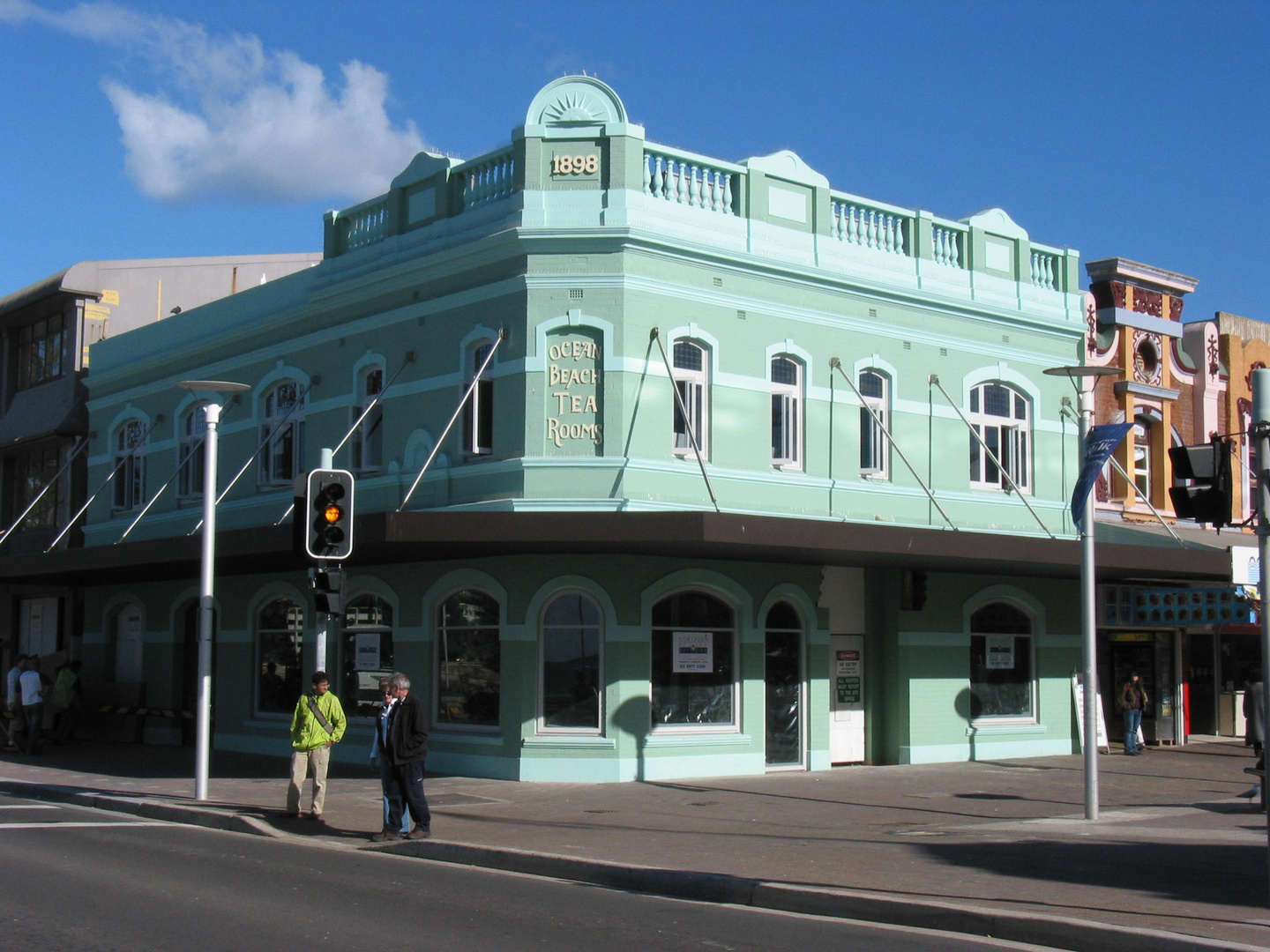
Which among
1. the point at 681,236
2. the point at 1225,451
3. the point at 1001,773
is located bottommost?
the point at 1001,773

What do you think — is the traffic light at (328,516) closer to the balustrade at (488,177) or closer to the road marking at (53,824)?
the road marking at (53,824)

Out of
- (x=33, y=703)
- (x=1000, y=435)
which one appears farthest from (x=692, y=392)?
(x=33, y=703)

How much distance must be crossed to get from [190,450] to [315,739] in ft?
43.7

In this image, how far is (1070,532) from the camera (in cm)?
2411

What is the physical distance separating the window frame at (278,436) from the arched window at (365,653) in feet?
9.49

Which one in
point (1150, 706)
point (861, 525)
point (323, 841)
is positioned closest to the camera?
point (323, 841)

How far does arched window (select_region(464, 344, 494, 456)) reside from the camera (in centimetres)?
2025

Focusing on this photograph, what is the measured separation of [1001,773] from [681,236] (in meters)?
9.31

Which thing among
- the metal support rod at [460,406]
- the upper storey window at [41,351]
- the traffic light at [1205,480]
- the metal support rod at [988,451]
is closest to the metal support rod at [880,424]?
the metal support rod at [988,451]

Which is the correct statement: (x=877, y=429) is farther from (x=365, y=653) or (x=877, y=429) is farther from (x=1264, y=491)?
(x=1264, y=491)

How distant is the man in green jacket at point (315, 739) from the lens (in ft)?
49.8

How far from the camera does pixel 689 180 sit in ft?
68.2

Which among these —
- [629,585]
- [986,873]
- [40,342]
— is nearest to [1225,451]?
[986,873]

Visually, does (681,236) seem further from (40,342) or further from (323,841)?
(40,342)
